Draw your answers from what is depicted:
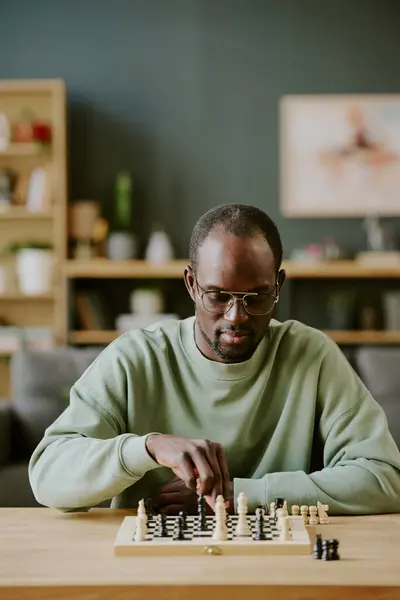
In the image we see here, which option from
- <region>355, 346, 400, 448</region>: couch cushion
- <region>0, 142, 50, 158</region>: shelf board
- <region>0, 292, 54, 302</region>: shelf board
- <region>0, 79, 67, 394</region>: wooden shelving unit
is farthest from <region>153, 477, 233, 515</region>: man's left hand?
<region>0, 142, 50, 158</region>: shelf board

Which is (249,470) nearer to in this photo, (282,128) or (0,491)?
(0,491)

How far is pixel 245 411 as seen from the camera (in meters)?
1.68

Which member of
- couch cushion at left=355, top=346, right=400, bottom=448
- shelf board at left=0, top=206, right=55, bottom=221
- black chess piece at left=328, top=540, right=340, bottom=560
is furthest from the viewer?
shelf board at left=0, top=206, right=55, bottom=221

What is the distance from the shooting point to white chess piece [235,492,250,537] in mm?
1334

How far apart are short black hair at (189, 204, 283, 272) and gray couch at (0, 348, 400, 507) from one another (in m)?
2.07

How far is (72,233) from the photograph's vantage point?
203 inches

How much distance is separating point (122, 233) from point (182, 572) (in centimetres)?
412


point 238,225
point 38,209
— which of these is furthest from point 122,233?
point 238,225

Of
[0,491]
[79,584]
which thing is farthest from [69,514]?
[0,491]

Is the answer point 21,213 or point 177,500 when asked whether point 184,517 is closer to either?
point 177,500

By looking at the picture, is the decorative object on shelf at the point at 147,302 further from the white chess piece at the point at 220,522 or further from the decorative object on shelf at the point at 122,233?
the white chess piece at the point at 220,522

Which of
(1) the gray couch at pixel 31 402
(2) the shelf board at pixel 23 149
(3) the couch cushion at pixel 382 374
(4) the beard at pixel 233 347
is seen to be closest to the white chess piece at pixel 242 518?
(4) the beard at pixel 233 347

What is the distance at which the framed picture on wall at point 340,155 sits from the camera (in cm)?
528

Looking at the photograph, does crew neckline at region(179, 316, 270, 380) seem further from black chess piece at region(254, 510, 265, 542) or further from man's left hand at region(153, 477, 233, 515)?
black chess piece at region(254, 510, 265, 542)
